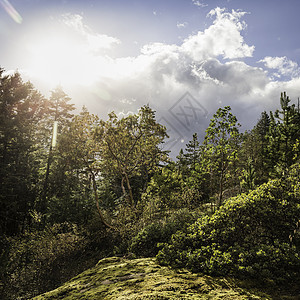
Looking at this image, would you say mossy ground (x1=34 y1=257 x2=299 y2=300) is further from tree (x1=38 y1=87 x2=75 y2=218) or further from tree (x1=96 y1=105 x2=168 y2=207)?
tree (x1=38 y1=87 x2=75 y2=218)

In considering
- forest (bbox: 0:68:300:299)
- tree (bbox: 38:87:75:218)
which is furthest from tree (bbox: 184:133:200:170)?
tree (bbox: 38:87:75:218)

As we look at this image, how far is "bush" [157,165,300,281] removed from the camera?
3492 mm

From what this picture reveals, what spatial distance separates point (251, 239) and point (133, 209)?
7.01 metres

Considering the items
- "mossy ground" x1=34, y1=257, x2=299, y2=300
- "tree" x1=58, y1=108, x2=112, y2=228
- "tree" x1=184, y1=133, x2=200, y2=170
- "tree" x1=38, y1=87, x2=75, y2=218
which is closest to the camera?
"mossy ground" x1=34, y1=257, x2=299, y2=300

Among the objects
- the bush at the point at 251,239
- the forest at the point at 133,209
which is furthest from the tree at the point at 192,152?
the bush at the point at 251,239

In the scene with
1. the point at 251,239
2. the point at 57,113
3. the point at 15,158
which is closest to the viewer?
the point at 251,239

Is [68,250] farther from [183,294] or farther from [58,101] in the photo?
[58,101]

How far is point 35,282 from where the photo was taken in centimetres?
691

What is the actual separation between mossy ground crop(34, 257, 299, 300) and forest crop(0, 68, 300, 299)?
13.7 inches

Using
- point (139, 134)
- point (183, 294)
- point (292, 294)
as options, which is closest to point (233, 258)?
point (292, 294)

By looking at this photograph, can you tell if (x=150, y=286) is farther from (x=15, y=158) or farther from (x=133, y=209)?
(x=15, y=158)

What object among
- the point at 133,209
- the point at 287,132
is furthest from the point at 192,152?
the point at 133,209

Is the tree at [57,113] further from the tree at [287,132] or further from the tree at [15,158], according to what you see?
the tree at [287,132]

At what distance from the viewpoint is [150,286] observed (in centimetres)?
326
